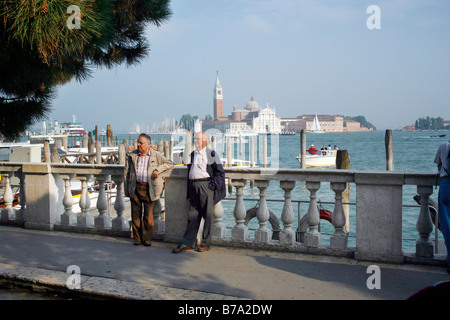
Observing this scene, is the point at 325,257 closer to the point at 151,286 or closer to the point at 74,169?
the point at 151,286

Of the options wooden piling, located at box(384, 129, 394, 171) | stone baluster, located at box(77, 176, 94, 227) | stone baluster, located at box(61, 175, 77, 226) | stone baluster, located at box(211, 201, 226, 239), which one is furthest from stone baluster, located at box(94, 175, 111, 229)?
wooden piling, located at box(384, 129, 394, 171)

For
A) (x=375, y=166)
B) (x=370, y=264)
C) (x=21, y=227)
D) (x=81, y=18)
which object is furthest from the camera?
(x=375, y=166)

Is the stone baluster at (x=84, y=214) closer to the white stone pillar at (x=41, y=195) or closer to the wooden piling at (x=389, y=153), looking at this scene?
the white stone pillar at (x=41, y=195)

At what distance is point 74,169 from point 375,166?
52.1 metres

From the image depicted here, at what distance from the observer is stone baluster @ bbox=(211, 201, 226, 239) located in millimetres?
6486

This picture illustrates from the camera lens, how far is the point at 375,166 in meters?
55.2

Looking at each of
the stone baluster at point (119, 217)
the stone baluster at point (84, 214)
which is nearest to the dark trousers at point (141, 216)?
the stone baluster at point (119, 217)

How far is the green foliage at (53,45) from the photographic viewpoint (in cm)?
448

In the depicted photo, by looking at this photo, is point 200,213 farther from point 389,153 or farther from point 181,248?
point 389,153

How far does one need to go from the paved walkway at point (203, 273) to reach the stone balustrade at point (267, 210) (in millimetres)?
195

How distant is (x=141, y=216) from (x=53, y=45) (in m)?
2.86

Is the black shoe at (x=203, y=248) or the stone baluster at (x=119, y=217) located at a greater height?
the stone baluster at (x=119, y=217)

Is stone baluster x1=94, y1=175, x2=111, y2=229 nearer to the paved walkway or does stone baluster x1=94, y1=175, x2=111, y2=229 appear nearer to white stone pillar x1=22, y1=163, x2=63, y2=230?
the paved walkway
